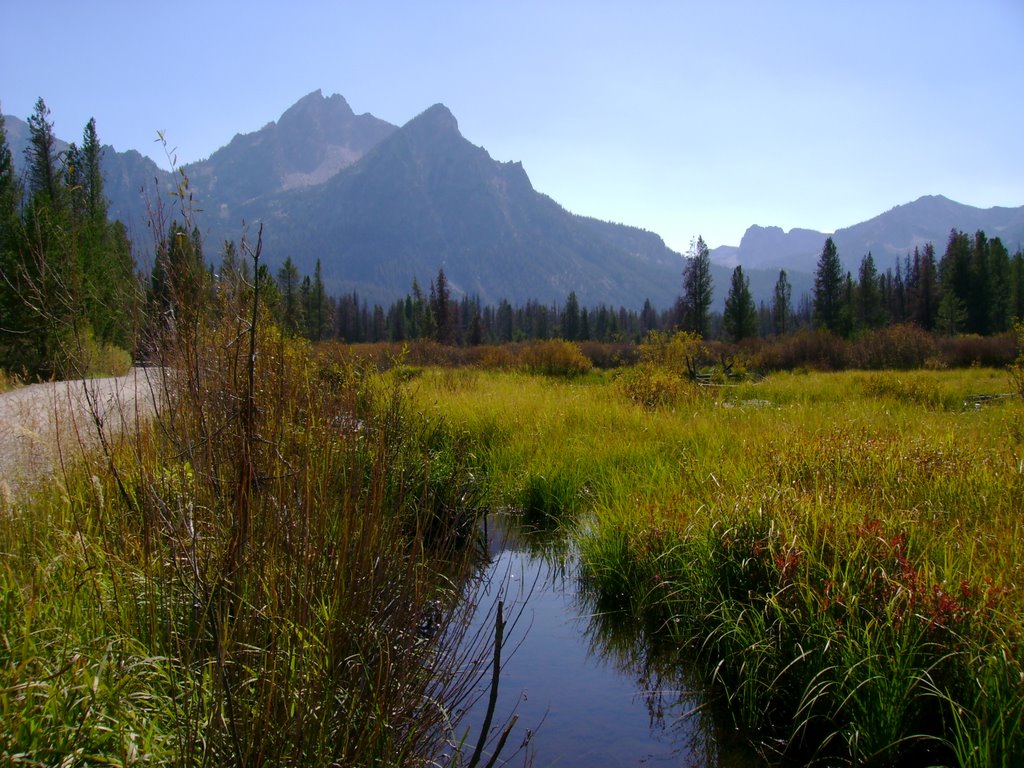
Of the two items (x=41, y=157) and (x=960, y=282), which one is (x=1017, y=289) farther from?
(x=41, y=157)

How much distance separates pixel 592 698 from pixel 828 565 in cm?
141

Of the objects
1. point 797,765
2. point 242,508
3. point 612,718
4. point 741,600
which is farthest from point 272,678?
point 741,600

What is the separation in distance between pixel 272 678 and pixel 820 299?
58483 mm

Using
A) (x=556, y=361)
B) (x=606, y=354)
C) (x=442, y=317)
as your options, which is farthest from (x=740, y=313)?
(x=556, y=361)

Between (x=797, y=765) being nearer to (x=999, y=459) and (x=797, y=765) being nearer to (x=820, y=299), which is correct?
(x=999, y=459)

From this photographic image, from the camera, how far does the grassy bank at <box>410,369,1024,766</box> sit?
8.52ft

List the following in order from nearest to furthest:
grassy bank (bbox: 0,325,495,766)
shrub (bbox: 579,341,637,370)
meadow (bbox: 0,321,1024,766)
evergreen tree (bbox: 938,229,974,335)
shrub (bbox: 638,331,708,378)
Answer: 1. grassy bank (bbox: 0,325,495,766)
2. meadow (bbox: 0,321,1024,766)
3. shrub (bbox: 638,331,708,378)
4. shrub (bbox: 579,341,637,370)
5. evergreen tree (bbox: 938,229,974,335)

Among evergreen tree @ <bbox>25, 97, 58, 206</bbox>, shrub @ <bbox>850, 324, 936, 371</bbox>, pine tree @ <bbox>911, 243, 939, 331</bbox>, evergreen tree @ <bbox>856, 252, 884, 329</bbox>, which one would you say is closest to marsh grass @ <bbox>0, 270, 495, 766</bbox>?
shrub @ <bbox>850, 324, 936, 371</bbox>

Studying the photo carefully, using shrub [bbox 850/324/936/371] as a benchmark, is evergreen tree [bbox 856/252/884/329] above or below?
above

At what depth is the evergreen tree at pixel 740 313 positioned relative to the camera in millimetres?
42438

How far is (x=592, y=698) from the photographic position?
3.36m

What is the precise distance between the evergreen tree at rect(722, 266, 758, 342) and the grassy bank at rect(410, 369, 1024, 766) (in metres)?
37.0

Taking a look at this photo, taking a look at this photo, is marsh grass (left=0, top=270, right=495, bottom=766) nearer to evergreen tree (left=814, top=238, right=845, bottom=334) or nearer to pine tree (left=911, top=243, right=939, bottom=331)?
evergreen tree (left=814, top=238, right=845, bottom=334)

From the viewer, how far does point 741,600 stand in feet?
11.7
